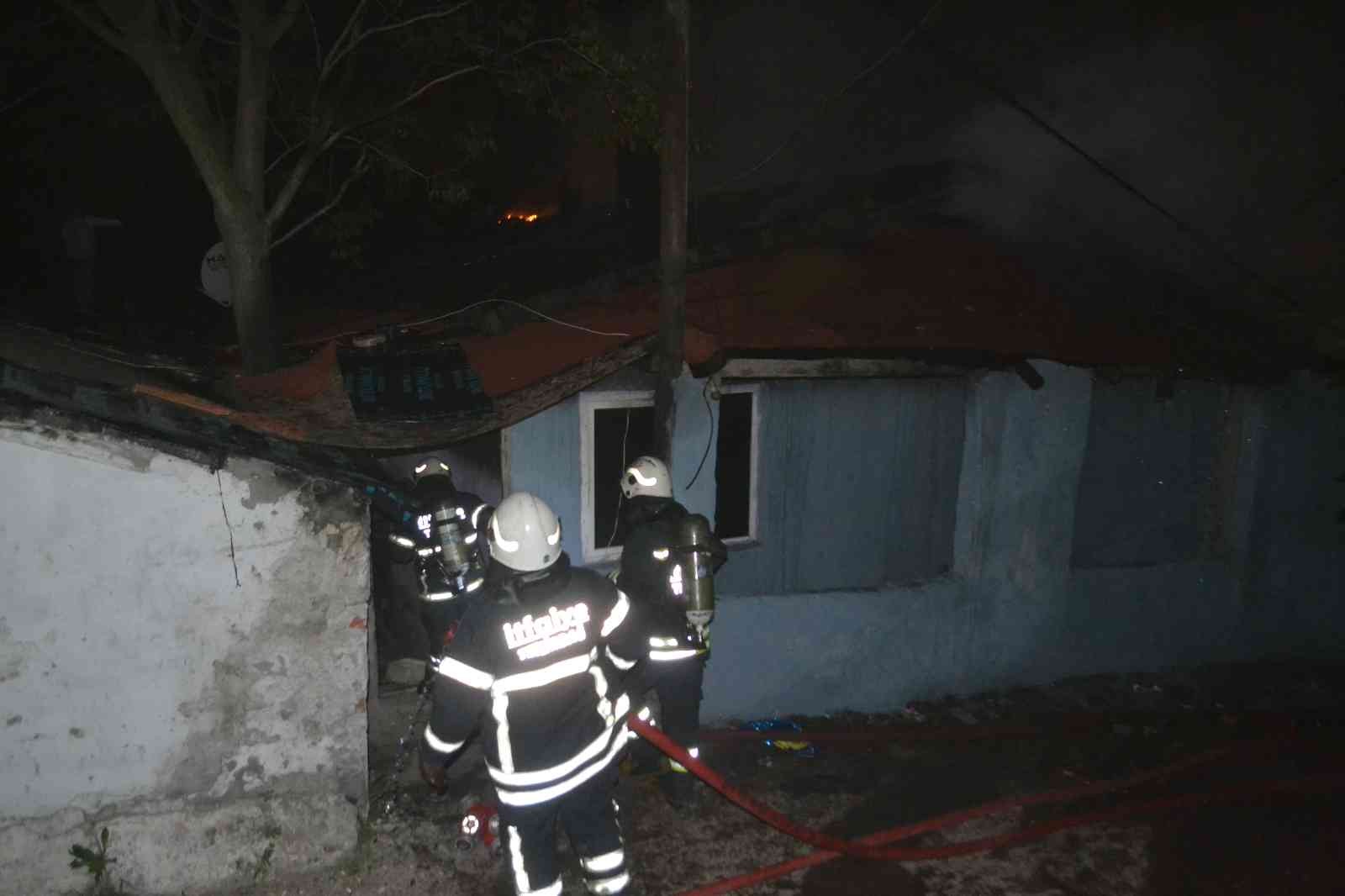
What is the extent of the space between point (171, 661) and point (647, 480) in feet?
8.57

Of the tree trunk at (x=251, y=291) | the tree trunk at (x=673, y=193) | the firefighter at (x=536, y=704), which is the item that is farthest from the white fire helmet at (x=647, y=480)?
the tree trunk at (x=251, y=291)

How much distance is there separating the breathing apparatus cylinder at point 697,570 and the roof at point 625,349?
1.06 m

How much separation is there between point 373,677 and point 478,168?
26.2 feet

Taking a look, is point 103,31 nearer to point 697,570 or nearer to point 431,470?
point 431,470

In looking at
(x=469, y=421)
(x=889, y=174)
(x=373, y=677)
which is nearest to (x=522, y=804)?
(x=469, y=421)

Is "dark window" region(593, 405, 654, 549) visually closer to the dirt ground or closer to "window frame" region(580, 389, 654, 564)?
"window frame" region(580, 389, 654, 564)

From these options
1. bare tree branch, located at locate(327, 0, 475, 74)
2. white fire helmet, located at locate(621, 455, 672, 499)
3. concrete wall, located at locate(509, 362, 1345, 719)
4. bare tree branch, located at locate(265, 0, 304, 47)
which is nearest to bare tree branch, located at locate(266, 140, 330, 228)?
bare tree branch, located at locate(327, 0, 475, 74)

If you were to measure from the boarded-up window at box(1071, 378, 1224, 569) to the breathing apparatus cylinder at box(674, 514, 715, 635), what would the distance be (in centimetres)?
396

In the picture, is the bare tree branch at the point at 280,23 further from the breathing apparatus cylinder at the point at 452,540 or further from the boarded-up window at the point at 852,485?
the boarded-up window at the point at 852,485

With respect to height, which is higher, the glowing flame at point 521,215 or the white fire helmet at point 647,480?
the glowing flame at point 521,215

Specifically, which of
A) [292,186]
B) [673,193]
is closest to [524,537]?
[673,193]

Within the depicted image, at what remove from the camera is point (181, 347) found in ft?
24.5

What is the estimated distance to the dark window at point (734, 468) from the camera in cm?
630

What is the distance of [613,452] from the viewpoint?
612 centimetres
